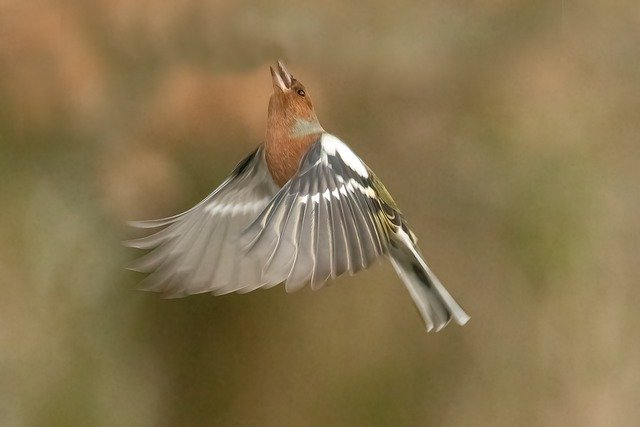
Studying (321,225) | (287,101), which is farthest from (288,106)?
(321,225)

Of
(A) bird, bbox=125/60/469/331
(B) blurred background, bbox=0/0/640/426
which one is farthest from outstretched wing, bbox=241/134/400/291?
(B) blurred background, bbox=0/0/640/426

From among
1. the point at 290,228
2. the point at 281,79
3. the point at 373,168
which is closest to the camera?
the point at 290,228

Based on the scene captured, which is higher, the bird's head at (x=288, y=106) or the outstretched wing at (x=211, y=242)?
the bird's head at (x=288, y=106)

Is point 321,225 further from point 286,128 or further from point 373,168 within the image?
point 373,168

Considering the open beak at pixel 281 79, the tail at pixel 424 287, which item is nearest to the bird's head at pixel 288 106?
the open beak at pixel 281 79

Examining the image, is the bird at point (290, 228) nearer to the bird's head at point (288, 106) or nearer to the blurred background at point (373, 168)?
the bird's head at point (288, 106)

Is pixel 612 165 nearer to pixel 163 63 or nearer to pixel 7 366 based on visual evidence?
pixel 163 63

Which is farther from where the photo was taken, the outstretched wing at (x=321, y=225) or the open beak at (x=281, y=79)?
the open beak at (x=281, y=79)
